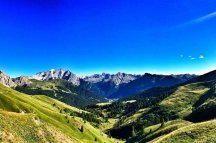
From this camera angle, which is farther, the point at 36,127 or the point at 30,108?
the point at 30,108

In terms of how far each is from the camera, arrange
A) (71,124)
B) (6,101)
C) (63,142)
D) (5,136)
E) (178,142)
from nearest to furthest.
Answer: (5,136)
(63,142)
(178,142)
(6,101)
(71,124)

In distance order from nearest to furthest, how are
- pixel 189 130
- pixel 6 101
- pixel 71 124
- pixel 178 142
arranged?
pixel 178 142 < pixel 189 130 < pixel 6 101 < pixel 71 124

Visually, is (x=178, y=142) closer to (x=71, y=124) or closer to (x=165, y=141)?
(x=165, y=141)

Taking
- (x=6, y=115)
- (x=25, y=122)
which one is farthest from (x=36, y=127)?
(x=6, y=115)

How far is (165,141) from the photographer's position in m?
121

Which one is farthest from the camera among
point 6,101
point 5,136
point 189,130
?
point 6,101

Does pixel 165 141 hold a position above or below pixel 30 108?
below

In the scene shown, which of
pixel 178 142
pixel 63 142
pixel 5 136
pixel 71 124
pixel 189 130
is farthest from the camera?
pixel 71 124

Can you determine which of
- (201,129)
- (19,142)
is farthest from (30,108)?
(19,142)

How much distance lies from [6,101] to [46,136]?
96036mm

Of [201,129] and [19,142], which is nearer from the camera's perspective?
[19,142]

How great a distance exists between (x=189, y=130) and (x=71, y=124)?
271ft

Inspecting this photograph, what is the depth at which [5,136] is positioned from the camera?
217 ft

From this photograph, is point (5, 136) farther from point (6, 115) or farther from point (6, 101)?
point (6, 101)
